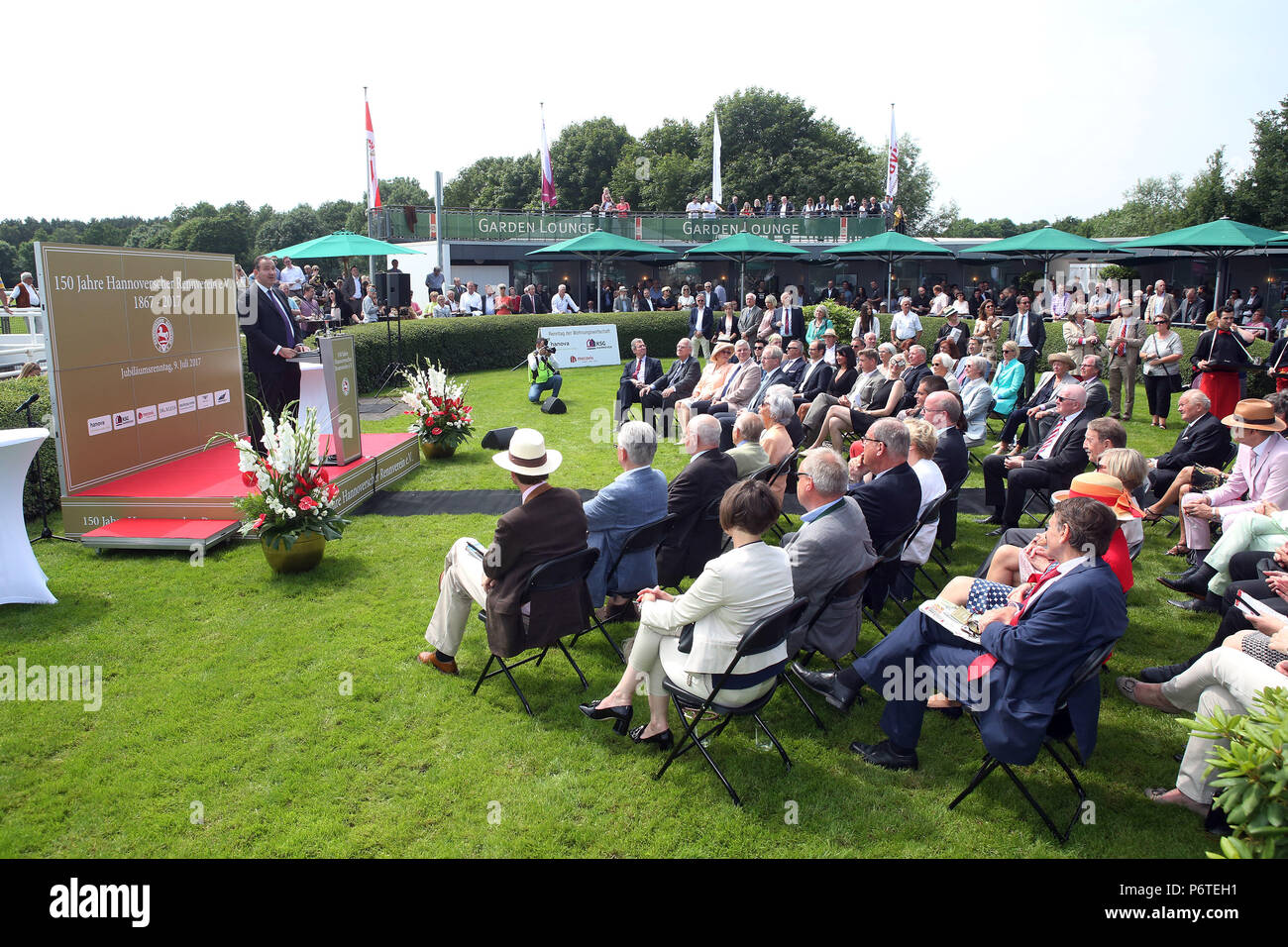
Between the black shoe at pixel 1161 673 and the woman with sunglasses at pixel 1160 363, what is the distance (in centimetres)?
846

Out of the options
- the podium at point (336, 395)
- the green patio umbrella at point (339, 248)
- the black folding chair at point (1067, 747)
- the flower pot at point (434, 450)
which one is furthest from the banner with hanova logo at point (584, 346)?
the black folding chair at point (1067, 747)

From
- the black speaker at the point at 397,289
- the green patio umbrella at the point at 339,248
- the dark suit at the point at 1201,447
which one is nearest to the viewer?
the dark suit at the point at 1201,447

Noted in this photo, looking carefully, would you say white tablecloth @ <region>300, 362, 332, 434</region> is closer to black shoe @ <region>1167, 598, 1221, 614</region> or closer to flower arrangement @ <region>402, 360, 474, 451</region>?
flower arrangement @ <region>402, 360, 474, 451</region>

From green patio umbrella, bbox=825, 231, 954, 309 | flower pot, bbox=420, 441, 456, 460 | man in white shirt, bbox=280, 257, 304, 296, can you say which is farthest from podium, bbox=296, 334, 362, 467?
green patio umbrella, bbox=825, 231, 954, 309

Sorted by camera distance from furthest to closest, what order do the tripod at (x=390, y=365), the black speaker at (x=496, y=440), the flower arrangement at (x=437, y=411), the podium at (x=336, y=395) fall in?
1. the tripod at (x=390, y=365)
2. the black speaker at (x=496, y=440)
3. the flower arrangement at (x=437, y=411)
4. the podium at (x=336, y=395)

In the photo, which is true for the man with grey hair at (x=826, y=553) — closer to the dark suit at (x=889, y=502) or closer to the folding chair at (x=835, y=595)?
the folding chair at (x=835, y=595)

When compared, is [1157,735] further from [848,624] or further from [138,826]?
[138,826]

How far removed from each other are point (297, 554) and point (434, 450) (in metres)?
4.31

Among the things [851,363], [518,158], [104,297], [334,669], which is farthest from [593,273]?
[518,158]

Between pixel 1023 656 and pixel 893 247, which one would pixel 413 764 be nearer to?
pixel 1023 656

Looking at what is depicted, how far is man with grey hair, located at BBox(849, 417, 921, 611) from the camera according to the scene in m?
5.34

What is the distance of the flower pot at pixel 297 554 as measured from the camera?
6.53 meters

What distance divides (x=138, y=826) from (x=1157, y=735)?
5163 millimetres

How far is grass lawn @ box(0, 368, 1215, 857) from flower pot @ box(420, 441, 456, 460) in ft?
15.6
